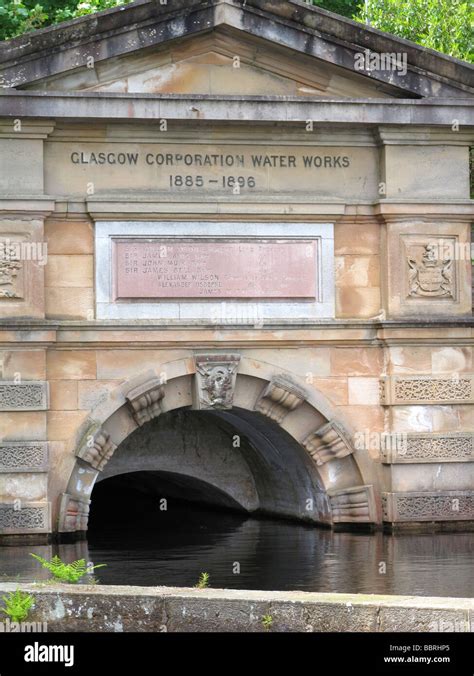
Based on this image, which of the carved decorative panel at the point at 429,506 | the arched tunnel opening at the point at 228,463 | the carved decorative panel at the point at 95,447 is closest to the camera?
the carved decorative panel at the point at 95,447

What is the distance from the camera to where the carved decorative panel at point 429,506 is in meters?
16.2

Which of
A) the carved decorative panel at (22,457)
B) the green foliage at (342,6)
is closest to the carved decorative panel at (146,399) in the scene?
the carved decorative panel at (22,457)

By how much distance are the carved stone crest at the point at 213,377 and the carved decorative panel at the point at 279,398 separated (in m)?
0.42

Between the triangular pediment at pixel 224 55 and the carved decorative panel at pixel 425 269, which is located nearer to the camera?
the triangular pediment at pixel 224 55

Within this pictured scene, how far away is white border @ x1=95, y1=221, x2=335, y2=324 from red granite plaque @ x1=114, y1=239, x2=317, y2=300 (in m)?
0.07

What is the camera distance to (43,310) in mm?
15500

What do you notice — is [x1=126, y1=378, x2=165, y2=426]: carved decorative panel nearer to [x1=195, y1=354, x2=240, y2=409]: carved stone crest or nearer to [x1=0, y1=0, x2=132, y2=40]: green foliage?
[x1=195, y1=354, x2=240, y2=409]: carved stone crest

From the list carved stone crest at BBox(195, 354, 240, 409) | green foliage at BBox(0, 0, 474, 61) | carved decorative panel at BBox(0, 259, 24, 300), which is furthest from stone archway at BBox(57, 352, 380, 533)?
green foliage at BBox(0, 0, 474, 61)

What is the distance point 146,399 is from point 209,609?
5.65m

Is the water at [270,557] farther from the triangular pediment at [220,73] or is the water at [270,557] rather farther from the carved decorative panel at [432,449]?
the triangular pediment at [220,73]

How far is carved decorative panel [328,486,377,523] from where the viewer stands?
16375 millimetres

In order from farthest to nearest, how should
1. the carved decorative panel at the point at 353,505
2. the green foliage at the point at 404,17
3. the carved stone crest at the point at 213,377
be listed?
the green foliage at the point at 404,17, the carved decorative panel at the point at 353,505, the carved stone crest at the point at 213,377

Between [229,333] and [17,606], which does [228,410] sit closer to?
[229,333]

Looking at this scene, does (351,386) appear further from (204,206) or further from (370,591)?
(370,591)
